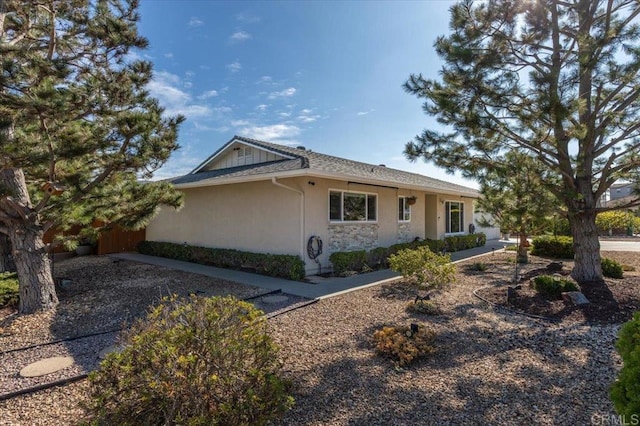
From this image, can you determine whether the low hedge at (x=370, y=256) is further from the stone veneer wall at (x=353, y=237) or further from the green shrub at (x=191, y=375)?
Answer: the green shrub at (x=191, y=375)

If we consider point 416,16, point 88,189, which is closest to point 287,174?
point 88,189

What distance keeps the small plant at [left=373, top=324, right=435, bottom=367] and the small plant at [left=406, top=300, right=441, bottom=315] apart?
1.21 meters

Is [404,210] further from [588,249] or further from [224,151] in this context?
[224,151]

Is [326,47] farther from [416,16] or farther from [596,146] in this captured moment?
[596,146]

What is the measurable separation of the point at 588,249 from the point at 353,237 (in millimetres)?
6147

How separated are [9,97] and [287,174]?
5.49 meters

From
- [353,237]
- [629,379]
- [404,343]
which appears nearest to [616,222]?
[353,237]

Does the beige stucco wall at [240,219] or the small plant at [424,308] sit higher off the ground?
the beige stucco wall at [240,219]

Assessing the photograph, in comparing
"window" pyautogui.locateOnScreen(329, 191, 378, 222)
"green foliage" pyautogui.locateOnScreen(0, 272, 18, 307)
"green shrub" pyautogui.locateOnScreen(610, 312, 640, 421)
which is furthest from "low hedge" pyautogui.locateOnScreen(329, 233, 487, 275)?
"green shrub" pyautogui.locateOnScreen(610, 312, 640, 421)

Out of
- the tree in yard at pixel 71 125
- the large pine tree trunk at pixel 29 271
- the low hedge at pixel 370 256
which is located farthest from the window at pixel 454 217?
the large pine tree trunk at pixel 29 271

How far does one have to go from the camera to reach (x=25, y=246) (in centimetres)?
608

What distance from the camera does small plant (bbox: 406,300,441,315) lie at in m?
5.89

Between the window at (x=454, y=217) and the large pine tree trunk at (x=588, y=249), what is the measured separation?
A: 9331mm

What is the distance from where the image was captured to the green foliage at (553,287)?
6484mm
